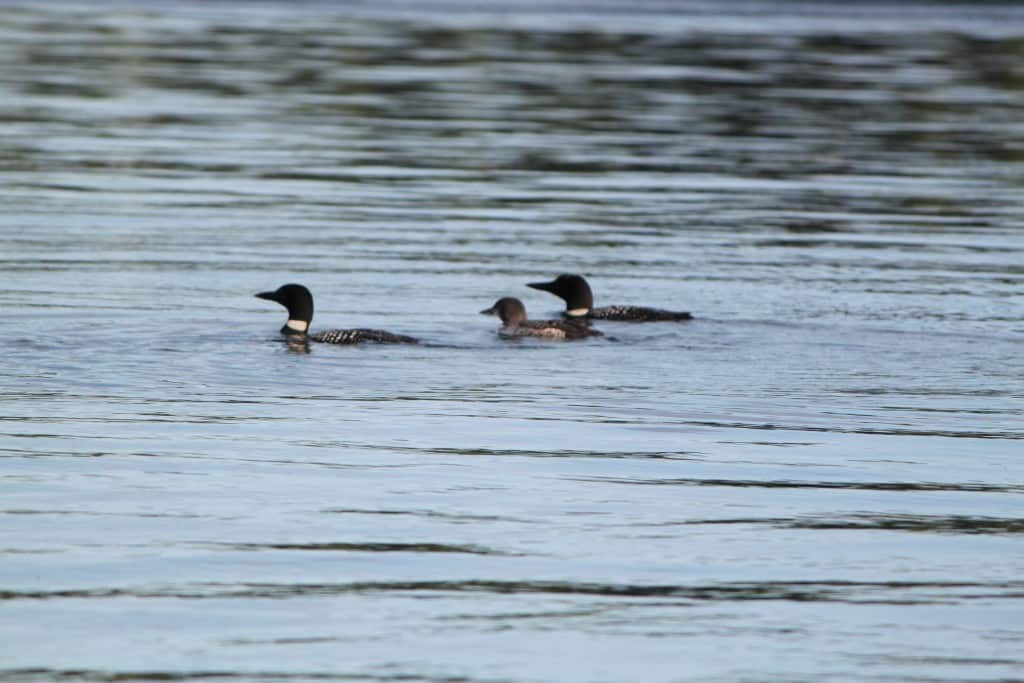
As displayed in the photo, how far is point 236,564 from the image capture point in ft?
29.1

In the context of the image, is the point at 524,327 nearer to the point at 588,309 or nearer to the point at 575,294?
the point at 588,309

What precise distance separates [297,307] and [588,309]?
262cm

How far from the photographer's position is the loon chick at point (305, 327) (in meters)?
15.4

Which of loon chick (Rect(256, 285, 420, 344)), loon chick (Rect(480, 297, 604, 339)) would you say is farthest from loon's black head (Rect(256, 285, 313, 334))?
loon chick (Rect(480, 297, 604, 339))

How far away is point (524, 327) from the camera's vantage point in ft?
54.0

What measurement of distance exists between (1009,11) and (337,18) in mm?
23064

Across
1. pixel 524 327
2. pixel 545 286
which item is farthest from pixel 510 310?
pixel 545 286

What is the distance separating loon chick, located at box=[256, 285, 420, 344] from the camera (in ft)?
50.6

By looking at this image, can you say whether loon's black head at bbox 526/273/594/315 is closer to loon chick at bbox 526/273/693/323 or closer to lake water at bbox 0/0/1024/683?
loon chick at bbox 526/273/693/323

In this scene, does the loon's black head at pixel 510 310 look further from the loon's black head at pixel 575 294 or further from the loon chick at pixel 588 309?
the loon's black head at pixel 575 294

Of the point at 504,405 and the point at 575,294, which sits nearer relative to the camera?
the point at 504,405

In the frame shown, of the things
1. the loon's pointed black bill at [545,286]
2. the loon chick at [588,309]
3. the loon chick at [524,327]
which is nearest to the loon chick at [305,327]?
the loon chick at [524,327]

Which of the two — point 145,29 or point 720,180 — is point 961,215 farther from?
point 145,29

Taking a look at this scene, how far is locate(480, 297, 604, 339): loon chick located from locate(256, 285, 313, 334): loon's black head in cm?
148
